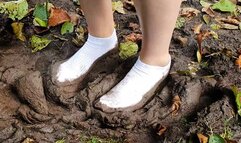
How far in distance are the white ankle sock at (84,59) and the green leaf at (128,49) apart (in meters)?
0.13

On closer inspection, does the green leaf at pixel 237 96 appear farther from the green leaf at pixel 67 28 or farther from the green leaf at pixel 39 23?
the green leaf at pixel 39 23

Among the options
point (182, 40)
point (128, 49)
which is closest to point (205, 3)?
point (182, 40)

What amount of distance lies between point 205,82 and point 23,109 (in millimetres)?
826

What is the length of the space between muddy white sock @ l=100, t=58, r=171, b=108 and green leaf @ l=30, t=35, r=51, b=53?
58 centimetres

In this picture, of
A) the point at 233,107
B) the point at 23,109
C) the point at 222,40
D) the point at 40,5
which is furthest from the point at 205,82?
the point at 40,5

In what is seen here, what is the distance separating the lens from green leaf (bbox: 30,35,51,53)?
2.23m

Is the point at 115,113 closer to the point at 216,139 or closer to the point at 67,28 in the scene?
the point at 216,139

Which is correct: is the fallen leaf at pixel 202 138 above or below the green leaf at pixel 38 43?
above

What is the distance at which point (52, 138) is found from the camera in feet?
5.72

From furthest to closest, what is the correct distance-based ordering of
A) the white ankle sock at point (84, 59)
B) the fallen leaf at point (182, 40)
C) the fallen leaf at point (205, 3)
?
the fallen leaf at point (205, 3), the fallen leaf at point (182, 40), the white ankle sock at point (84, 59)

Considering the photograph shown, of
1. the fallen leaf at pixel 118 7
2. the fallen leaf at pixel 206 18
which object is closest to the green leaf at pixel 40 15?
the fallen leaf at pixel 118 7

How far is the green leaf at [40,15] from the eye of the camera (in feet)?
7.77

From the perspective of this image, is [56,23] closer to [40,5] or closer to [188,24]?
[40,5]

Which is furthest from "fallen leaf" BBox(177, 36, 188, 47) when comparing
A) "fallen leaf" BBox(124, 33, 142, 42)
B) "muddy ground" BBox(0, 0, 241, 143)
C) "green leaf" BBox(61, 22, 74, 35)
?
"green leaf" BBox(61, 22, 74, 35)
